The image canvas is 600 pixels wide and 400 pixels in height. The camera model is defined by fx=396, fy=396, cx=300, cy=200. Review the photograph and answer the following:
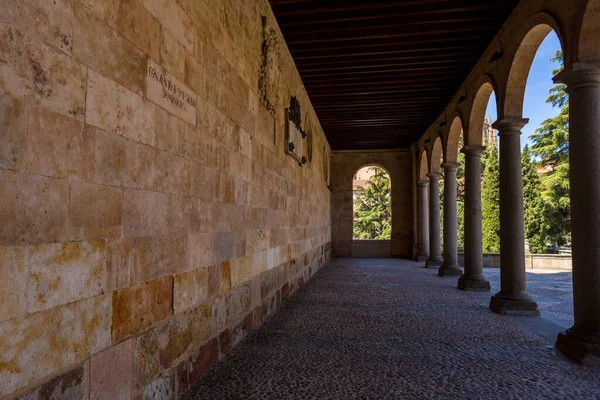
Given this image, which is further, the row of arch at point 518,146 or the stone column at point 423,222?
the stone column at point 423,222

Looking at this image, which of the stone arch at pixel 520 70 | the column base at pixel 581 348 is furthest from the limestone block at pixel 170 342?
the stone arch at pixel 520 70

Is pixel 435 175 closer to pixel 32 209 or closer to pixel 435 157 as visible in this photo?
pixel 435 157

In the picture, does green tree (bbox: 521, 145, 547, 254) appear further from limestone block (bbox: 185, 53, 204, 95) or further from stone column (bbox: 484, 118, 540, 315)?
limestone block (bbox: 185, 53, 204, 95)

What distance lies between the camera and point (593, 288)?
3.24 metres

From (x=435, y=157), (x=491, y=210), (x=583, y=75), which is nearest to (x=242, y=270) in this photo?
(x=583, y=75)

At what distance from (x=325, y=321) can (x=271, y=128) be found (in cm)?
232

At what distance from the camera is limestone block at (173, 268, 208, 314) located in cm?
237

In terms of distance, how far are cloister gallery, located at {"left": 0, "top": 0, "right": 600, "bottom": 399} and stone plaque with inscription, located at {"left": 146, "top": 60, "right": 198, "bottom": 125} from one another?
13mm

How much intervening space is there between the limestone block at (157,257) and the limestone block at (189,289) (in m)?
0.07

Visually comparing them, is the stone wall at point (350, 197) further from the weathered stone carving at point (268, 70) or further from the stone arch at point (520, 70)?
the weathered stone carving at point (268, 70)

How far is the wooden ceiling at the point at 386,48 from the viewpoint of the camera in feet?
15.6

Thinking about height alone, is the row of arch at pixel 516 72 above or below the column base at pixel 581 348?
above

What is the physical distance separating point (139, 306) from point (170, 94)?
3.90 ft

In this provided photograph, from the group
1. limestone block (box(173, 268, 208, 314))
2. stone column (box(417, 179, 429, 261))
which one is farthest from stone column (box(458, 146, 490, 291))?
stone column (box(417, 179, 429, 261))
